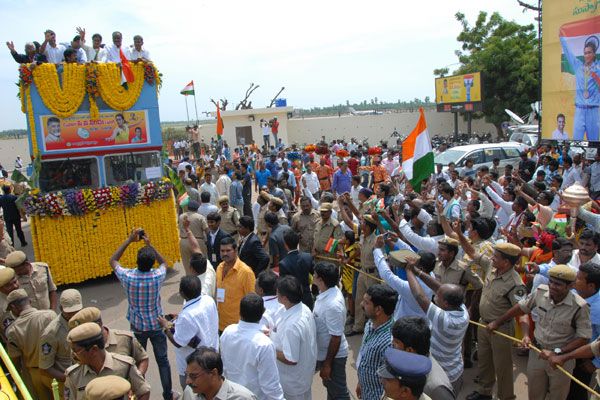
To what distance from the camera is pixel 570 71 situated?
13.7 metres

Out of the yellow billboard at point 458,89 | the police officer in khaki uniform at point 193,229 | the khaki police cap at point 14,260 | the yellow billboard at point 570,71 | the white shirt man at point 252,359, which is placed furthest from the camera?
the yellow billboard at point 458,89

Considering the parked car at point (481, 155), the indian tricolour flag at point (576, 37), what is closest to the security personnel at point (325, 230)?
the parked car at point (481, 155)

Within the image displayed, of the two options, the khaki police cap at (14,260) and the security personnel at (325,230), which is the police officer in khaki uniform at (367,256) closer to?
the security personnel at (325,230)

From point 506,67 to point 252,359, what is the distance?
27281mm

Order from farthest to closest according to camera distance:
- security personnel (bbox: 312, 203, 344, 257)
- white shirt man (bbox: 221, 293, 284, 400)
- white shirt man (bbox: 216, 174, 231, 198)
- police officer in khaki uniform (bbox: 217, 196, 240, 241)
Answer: white shirt man (bbox: 216, 174, 231, 198) → police officer in khaki uniform (bbox: 217, 196, 240, 241) → security personnel (bbox: 312, 203, 344, 257) → white shirt man (bbox: 221, 293, 284, 400)

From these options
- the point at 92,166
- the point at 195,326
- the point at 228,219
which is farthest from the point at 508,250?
the point at 92,166

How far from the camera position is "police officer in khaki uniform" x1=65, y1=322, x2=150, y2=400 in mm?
3242

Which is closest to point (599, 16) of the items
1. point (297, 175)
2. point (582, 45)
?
point (582, 45)

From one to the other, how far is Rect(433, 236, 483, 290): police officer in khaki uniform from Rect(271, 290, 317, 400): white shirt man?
1.70 meters

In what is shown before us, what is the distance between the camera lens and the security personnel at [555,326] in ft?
12.9

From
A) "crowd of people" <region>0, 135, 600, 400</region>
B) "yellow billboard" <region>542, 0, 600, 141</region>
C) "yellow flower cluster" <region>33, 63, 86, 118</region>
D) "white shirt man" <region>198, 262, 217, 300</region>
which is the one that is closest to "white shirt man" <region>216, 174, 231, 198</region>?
"yellow flower cluster" <region>33, 63, 86, 118</region>

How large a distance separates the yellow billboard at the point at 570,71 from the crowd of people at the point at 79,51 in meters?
10.9

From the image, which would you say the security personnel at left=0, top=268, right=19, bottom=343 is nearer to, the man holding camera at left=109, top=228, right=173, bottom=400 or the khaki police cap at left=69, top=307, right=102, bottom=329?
the man holding camera at left=109, top=228, right=173, bottom=400

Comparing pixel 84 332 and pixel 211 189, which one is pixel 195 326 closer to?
pixel 84 332
